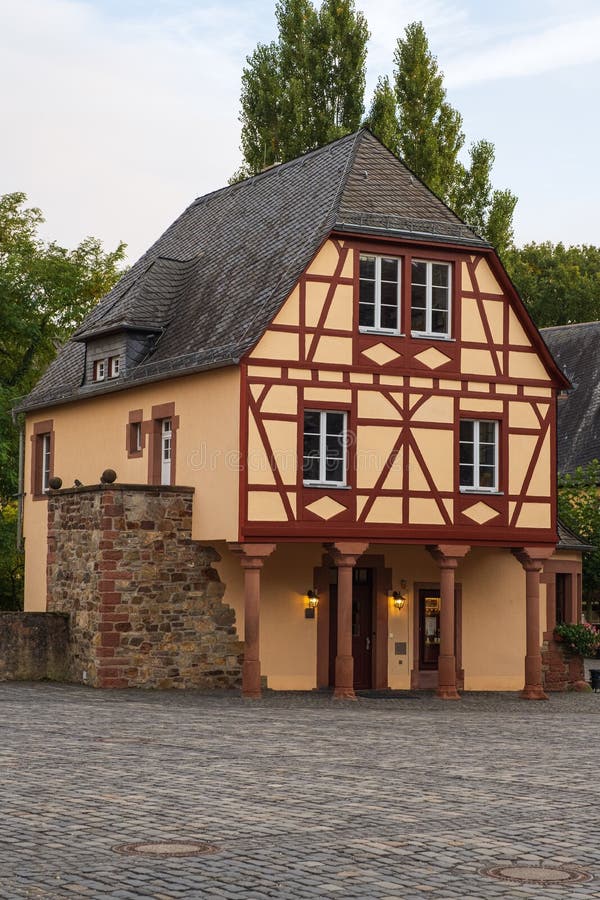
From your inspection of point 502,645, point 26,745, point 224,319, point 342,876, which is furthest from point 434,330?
point 342,876

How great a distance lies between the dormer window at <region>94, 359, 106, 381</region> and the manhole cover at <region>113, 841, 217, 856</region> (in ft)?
71.6

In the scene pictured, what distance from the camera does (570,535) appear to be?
1302 inches

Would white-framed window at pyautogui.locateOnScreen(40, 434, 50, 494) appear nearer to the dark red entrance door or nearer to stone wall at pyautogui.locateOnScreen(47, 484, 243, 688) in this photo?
stone wall at pyautogui.locateOnScreen(47, 484, 243, 688)

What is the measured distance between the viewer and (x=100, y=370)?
31797 millimetres

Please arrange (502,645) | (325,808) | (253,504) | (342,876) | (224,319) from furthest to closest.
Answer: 1. (502,645)
2. (224,319)
3. (253,504)
4. (325,808)
5. (342,876)

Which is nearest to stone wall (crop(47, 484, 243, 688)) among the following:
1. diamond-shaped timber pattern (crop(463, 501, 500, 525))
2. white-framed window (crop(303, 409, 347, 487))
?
white-framed window (crop(303, 409, 347, 487))

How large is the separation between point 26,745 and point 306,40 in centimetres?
3031

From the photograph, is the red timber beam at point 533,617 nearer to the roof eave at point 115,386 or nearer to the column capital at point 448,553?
the column capital at point 448,553

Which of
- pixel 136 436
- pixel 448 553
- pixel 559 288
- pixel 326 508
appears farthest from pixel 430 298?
pixel 559 288

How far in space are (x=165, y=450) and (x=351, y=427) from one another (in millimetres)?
4010

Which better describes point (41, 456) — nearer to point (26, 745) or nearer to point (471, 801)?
point (26, 745)

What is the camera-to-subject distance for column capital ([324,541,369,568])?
26781mm

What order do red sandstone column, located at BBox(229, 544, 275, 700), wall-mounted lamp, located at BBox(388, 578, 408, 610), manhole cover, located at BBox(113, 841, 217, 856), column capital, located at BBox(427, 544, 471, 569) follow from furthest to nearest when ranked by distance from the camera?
wall-mounted lamp, located at BBox(388, 578, 408, 610) < column capital, located at BBox(427, 544, 471, 569) < red sandstone column, located at BBox(229, 544, 275, 700) < manhole cover, located at BBox(113, 841, 217, 856)

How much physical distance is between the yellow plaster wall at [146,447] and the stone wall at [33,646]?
3.33m
